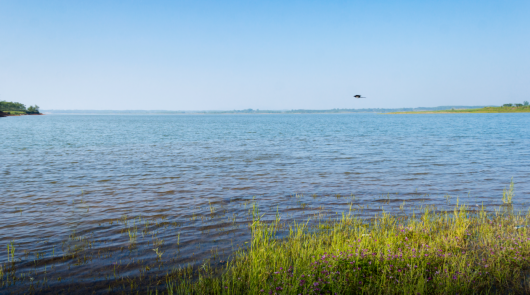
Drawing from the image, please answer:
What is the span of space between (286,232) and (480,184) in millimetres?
12645

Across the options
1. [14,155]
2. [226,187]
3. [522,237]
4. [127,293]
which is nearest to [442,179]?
[522,237]

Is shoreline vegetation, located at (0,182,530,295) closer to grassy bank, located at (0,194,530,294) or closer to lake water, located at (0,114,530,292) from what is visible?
grassy bank, located at (0,194,530,294)

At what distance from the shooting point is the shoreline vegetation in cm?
614

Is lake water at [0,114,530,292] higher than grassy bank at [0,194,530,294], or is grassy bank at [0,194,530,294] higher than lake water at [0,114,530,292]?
grassy bank at [0,194,530,294]

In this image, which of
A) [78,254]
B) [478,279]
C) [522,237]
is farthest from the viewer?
[78,254]

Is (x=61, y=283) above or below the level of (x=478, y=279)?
below

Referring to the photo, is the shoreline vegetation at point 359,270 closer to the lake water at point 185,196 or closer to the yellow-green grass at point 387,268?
the yellow-green grass at point 387,268

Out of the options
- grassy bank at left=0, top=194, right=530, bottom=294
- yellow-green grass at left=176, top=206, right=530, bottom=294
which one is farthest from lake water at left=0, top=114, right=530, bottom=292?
yellow-green grass at left=176, top=206, right=530, bottom=294

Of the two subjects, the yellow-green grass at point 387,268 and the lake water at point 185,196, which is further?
the lake water at point 185,196

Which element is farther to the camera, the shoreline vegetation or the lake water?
the lake water

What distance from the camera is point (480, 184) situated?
→ 1723 centimetres

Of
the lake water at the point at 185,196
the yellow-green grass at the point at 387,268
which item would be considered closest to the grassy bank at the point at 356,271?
the yellow-green grass at the point at 387,268

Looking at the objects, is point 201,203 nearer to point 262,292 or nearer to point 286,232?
point 286,232

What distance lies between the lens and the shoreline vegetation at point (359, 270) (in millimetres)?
6141
